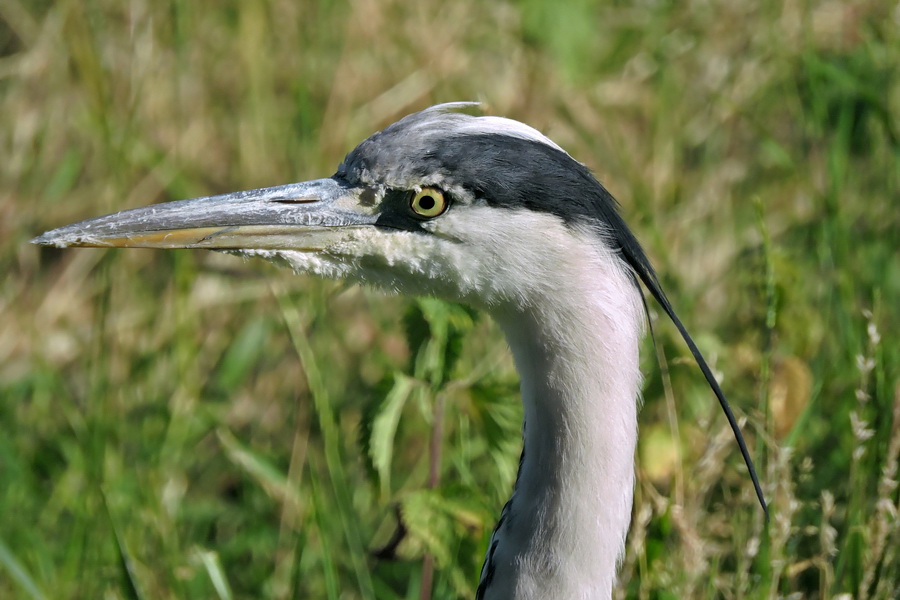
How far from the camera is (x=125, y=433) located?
8.79 feet

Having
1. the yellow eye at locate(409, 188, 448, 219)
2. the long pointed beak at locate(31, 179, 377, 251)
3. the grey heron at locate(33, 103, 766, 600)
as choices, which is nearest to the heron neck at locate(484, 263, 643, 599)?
the grey heron at locate(33, 103, 766, 600)

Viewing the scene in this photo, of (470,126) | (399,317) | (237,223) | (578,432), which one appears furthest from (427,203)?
(399,317)

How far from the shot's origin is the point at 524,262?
59.6 inches

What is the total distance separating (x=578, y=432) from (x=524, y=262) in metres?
0.26

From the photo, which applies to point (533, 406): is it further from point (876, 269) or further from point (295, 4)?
point (295, 4)

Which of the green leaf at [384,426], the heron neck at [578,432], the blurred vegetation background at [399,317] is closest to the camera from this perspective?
the heron neck at [578,432]

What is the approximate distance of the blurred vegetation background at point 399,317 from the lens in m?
1.93

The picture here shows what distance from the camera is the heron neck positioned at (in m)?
1.50

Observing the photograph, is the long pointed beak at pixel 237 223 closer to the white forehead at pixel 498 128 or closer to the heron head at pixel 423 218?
the heron head at pixel 423 218

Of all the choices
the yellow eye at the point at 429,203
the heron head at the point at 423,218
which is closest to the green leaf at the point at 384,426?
the heron head at the point at 423,218

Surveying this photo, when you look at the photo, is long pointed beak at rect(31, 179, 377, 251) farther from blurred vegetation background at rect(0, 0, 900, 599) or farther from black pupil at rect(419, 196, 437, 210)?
blurred vegetation background at rect(0, 0, 900, 599)

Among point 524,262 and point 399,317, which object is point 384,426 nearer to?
point 524,262

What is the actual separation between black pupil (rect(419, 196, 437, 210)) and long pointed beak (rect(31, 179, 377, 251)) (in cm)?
9

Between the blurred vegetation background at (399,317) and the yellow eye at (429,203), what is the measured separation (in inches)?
13.5
